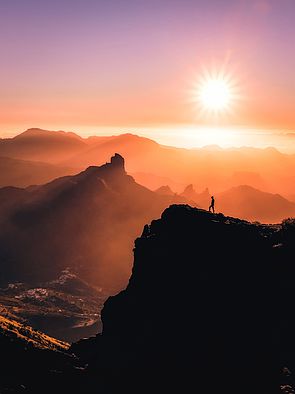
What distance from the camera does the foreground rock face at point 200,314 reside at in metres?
86.5

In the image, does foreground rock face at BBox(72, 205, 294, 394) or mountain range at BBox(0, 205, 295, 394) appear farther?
foreground rock face at BBox(72, 205, 294, 394)

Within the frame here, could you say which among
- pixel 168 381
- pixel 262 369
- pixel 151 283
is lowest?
pixel 168 381

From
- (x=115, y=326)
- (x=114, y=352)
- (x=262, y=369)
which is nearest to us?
(x=262, y=369)

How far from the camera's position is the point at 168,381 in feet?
297

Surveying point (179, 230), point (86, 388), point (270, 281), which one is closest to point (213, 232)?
point (179, 230)

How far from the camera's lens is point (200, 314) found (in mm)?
95375

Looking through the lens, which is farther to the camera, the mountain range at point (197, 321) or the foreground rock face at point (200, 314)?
the foreground rock face at point (200, 314)

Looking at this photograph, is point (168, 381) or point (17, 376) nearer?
point (168, 381)

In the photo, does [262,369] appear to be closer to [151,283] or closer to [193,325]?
[193,325]

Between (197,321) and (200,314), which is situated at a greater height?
(200,314)

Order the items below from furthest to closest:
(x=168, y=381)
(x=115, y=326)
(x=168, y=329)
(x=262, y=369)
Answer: (x=115, y=326) < (x=168, y=329) < (x=168, y=381) < (x=262, y=369)

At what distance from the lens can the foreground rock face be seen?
86.5 m

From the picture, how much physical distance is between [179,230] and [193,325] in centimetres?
2299

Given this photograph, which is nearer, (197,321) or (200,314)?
(197,321)
